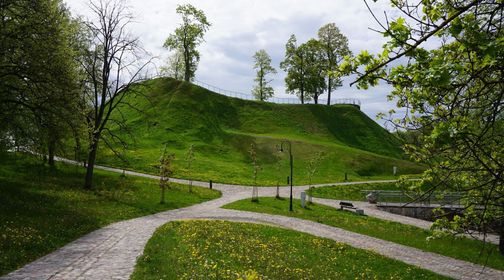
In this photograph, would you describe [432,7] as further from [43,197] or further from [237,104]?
[237,104]

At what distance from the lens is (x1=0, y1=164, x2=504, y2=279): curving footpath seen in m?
12.3

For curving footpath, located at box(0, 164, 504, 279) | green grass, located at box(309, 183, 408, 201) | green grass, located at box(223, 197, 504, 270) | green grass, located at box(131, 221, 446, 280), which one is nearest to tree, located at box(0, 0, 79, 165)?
curving footpath, located at box(0, 164, 504, 279)

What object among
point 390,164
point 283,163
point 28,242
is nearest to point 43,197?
point 28,242

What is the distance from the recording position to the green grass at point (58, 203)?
1502 centimetres

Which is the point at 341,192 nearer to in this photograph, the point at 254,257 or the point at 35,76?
the point at 254,257

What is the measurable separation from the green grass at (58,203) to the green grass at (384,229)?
696cm

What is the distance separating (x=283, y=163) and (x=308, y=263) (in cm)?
5031

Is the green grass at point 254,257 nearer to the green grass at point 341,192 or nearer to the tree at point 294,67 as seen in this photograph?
the green grass at point 341,192

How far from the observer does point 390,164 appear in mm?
70562

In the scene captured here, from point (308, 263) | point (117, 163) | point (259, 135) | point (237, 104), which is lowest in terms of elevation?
point (308, 263)

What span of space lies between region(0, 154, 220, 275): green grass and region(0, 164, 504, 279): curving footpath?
3.03 ft

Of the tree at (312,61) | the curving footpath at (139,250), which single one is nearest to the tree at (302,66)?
the tree at (312,61)

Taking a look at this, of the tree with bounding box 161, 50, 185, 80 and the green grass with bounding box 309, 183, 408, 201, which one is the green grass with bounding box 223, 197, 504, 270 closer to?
the green grass with bounding box 309, 183, 408, 201

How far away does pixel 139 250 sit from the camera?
15570mm
